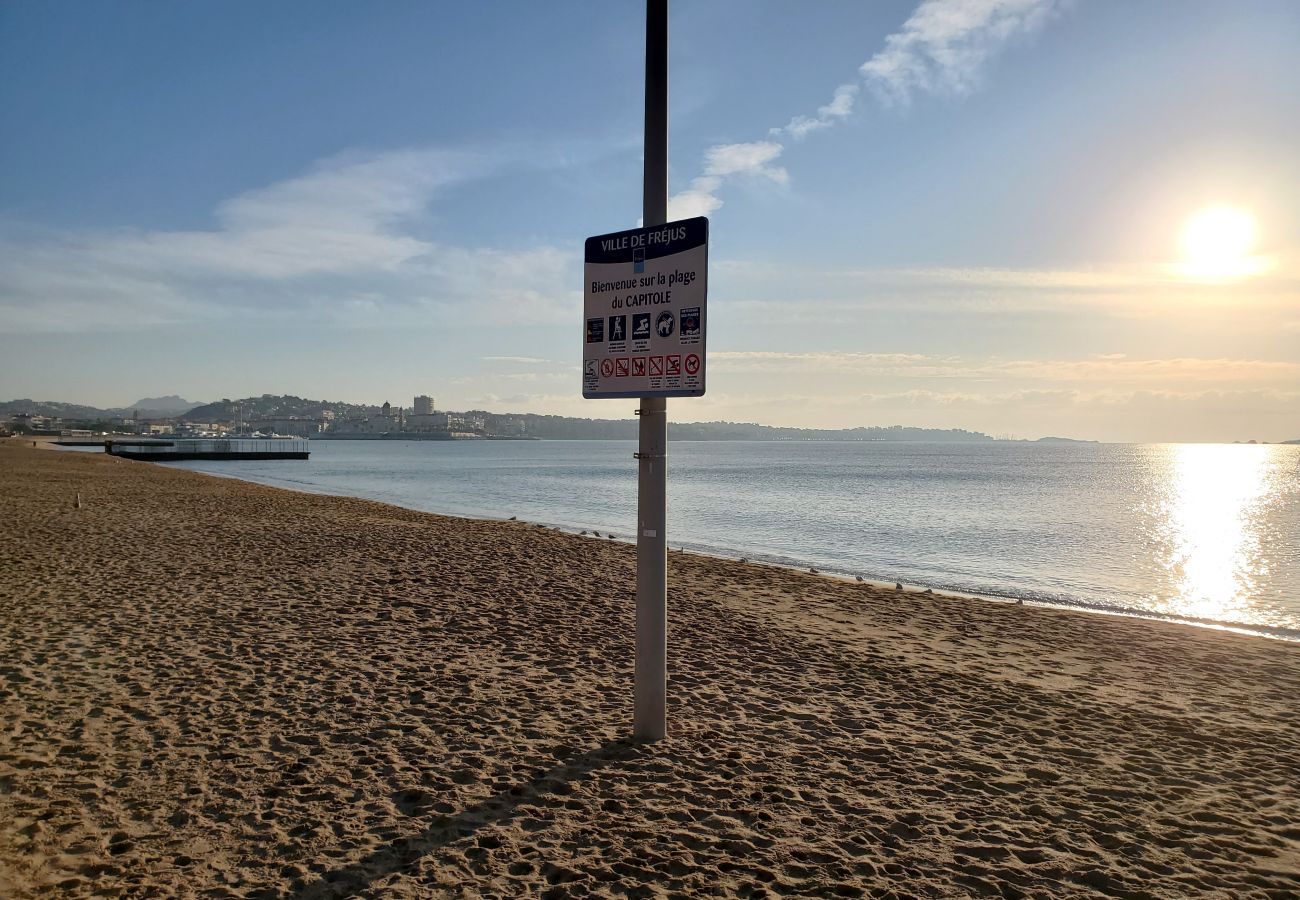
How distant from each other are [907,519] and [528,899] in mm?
30128

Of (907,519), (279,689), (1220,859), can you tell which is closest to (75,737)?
(279,689)

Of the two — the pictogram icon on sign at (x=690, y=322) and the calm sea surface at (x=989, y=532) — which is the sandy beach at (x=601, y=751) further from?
the calm sea surface at (x=989, y=532)

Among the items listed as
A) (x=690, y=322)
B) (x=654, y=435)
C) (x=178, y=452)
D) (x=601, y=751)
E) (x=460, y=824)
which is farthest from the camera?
(x=178, y=452)

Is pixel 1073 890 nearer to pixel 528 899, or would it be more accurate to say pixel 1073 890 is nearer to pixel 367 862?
pixel 528 899

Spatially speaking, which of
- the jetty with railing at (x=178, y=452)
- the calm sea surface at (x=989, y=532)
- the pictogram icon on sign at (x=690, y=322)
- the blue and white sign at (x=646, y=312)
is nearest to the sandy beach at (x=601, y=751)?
the blue and white sign at (x=646, y=312)

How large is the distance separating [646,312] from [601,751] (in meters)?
2.72

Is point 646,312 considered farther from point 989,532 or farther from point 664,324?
point 989,532

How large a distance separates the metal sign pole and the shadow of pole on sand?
27.1 inches

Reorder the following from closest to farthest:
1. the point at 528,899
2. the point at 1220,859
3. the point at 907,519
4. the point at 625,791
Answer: the point at 528,899 → the point at 1220,859 → the point at 625,791 → the point at 907,519

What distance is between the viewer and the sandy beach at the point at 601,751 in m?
3.72

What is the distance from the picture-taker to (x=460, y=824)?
13.5 ft

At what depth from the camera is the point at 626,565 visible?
47.9ft

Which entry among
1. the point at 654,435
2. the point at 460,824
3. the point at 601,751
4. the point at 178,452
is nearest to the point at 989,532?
the point at 601,751

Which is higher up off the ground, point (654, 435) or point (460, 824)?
point (654, 435)
